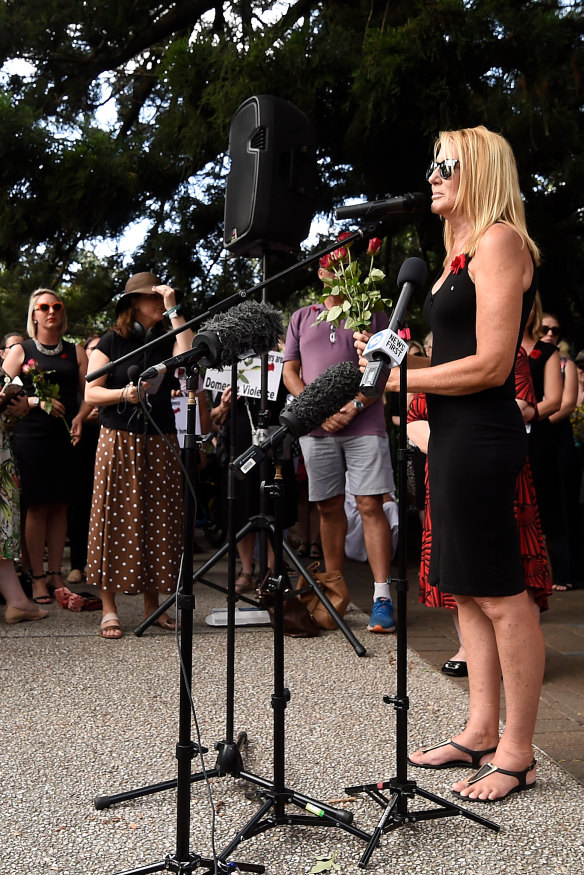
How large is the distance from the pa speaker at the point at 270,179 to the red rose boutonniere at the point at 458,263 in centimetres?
211

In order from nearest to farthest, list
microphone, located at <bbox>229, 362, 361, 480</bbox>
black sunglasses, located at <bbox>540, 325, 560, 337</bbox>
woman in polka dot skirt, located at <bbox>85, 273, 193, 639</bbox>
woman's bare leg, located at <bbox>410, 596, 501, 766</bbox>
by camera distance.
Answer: microphone, located at <bbox>229, 362, 361, 480</bbox> < woman's bare leg, located at <bbox>410, 596, 501, 766</bbox> < woman in polka dot skirt, located at <bbox>85, 273, 193, 639</bbox> < black sunglasses, located at <bbox>540, 325, 560, 337</bbox>

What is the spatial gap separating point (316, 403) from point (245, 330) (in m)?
0.28

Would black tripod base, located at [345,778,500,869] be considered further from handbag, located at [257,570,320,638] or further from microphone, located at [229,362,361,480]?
handbag, located at [257,570,320,638]

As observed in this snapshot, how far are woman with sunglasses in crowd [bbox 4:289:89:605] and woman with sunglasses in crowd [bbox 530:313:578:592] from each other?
329 cm

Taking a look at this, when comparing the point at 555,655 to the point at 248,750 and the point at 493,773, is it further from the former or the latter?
the point at 248,750

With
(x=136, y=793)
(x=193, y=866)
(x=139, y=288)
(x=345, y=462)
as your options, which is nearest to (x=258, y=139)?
(x=139, y=288)

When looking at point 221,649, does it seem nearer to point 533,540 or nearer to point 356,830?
point 533,540

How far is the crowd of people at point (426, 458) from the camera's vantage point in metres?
2.73

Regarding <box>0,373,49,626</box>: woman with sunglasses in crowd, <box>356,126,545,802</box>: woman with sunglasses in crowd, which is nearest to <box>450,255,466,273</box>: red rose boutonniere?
<box>356,126,545,802</box>: woman with sunglasses in crowd

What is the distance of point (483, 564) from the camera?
273 centimetres

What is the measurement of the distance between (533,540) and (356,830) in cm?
146

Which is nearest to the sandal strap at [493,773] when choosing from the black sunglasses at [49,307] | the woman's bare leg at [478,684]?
the woman's bare leg at [478,684]

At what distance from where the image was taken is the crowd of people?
2.73 meters

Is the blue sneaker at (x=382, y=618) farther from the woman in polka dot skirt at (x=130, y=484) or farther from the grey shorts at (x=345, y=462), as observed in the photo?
the woman in polka dot skirt at (x=130, y=484)
